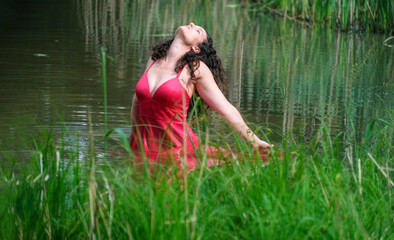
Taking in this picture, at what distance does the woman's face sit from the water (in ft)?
1.23

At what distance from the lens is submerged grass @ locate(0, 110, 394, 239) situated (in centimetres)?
223

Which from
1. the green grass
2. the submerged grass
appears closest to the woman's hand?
the submerged grass

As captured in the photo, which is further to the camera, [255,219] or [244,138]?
[244,138]

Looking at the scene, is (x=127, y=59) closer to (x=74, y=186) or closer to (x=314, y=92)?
(x=314, y=92)

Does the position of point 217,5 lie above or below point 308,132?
above

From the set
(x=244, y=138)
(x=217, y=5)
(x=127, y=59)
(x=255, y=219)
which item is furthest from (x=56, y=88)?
(x=217, y=5)

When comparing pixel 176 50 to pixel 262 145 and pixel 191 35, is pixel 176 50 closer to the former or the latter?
pixel 191 35

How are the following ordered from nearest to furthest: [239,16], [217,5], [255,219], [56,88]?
[255,219] → [56,88] → [239,16] → [217,5]

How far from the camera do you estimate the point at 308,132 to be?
484 cm

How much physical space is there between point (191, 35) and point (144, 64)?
11.9 feet

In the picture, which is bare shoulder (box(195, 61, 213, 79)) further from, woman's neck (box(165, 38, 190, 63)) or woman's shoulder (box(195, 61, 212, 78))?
woman's neck (box(165, 38, 190, 63))

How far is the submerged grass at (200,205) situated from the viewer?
7.33 ft

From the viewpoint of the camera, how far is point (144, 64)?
287 inches

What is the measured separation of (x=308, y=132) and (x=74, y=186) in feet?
8.53
